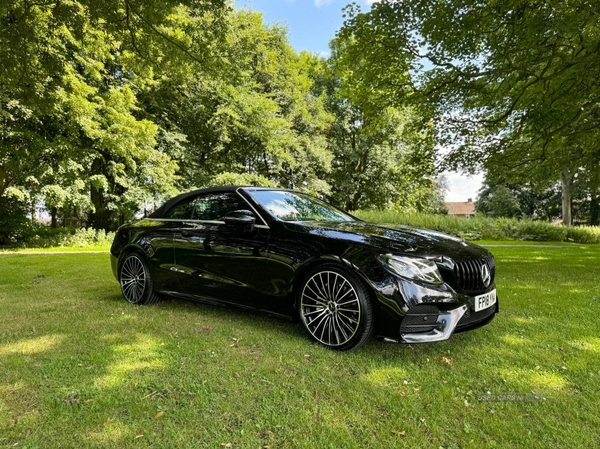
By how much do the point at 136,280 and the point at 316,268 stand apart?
2.67 meters

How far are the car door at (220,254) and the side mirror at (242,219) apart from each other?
32 mm

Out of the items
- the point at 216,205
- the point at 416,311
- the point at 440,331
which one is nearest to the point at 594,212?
the point at 440,331

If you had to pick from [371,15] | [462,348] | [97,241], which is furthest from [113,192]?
[462,348]

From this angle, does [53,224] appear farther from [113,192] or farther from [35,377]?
[35,377]

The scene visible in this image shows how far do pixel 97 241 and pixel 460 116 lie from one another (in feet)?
48.7

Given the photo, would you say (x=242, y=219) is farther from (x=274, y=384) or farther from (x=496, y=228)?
(x=496, y=228)

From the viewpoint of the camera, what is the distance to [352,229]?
3.51 m

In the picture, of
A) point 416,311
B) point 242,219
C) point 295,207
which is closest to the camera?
point 416,311

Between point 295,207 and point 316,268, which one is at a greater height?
point 295,207

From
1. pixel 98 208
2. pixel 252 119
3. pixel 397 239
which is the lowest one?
pixel 397 239

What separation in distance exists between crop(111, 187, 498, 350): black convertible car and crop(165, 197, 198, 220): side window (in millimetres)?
15

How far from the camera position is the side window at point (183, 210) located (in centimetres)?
448

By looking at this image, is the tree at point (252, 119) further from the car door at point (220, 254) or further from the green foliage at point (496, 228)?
the car door at point (220, 254)

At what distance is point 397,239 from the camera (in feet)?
10.7
